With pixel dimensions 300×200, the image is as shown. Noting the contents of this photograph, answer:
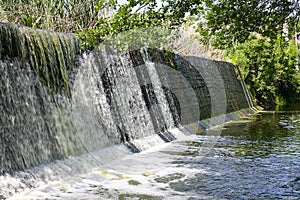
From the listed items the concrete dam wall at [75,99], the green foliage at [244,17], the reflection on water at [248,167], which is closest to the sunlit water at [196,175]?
the reflection on water at [248,167]

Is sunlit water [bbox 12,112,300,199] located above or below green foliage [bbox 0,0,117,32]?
below

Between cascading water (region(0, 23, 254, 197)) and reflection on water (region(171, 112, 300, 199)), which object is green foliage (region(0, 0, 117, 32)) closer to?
cascading water (region(0, 23, 254, 197))

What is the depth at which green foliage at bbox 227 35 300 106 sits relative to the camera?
2430 cm


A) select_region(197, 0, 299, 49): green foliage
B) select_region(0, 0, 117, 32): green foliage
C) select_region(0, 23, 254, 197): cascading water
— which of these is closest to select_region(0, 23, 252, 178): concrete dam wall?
select_region(0, 23, 254, 197): cascading water

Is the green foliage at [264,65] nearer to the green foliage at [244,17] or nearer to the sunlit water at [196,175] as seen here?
the sunlit water at [196,175]

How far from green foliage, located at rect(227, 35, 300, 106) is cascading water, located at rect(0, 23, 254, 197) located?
12.0 meters

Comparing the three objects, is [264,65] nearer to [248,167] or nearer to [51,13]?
[51,13]

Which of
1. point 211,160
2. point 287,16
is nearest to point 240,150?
point 211,160

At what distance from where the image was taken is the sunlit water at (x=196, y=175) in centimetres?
573

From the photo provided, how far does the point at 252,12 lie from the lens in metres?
6.38

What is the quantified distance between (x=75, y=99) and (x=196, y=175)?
2.86 m

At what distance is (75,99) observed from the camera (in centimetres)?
843

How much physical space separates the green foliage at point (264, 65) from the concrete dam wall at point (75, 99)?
1088 centimetres

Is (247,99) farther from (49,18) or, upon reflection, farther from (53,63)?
(53,63)
